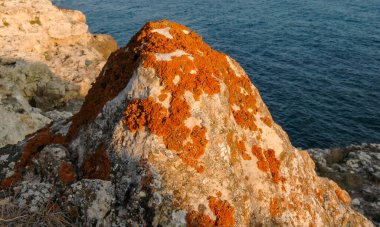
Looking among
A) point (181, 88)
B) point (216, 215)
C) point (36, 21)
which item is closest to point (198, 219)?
point (216, 215)

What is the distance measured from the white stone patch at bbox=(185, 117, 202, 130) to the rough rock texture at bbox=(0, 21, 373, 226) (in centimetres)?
3

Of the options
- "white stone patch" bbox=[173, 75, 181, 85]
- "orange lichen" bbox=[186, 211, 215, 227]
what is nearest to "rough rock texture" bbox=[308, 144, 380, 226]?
"orange lichen" bbox=[186, 211, 215, 227]

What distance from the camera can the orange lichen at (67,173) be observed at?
11.8m

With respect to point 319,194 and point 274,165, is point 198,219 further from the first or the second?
point 319,194

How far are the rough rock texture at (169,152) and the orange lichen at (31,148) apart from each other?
50 millimetres

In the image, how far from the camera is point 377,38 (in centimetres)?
5856

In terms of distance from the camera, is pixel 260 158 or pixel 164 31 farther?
pixel 164 31

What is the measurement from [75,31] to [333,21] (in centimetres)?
4697

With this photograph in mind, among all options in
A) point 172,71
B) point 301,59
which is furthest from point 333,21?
point 172,71

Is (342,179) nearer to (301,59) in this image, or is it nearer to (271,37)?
(301,59)

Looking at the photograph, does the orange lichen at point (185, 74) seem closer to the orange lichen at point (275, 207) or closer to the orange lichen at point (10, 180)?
the orange lichen at point (275, 207)

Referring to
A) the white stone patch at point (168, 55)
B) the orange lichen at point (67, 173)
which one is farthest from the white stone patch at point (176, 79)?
the orange lichen at point (67, 173)

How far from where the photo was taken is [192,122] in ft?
37.9

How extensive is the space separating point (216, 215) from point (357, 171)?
24264 millimetres
